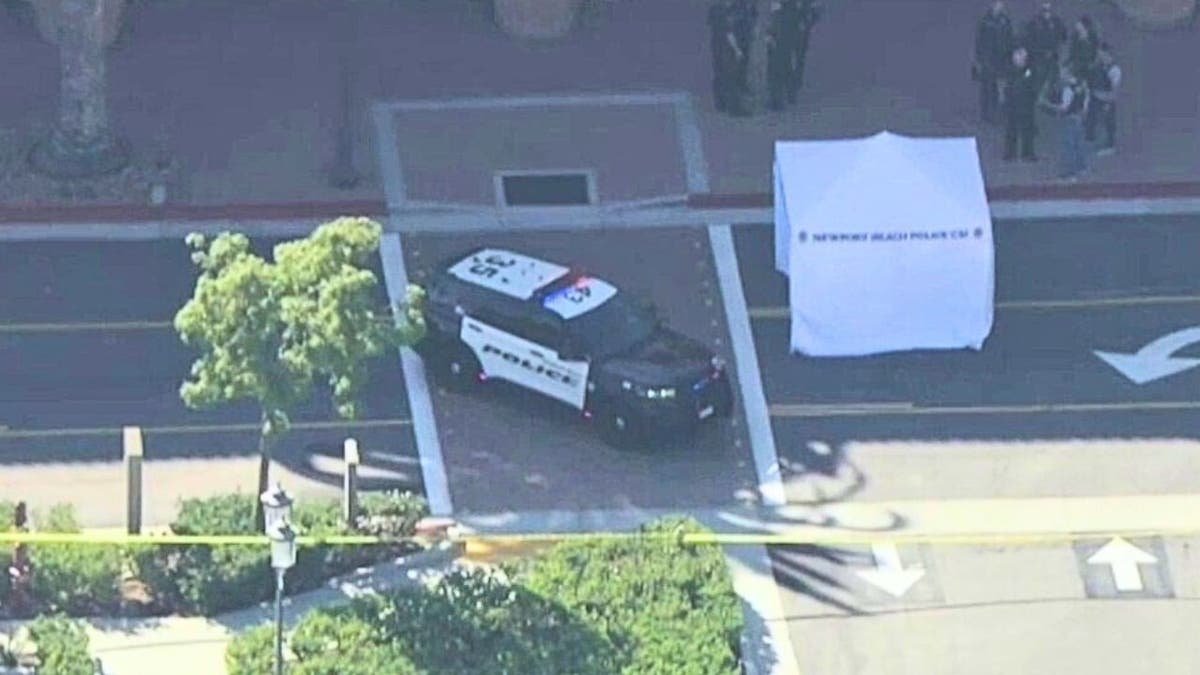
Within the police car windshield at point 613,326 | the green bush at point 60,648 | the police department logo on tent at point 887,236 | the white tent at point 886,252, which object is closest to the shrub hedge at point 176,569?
the green bush at point 60,648

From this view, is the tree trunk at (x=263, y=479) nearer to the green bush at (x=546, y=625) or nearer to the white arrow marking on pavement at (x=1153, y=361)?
the green bush at (x=546, y=625)

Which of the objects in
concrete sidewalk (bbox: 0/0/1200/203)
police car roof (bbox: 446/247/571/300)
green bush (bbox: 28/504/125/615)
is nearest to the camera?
green bush (bbox: 28/504/125/615)

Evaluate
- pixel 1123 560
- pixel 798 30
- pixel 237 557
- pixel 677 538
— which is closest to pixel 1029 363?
pixel 1123 560

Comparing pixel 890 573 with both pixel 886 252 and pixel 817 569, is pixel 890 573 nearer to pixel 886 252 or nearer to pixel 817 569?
pixel 817 569

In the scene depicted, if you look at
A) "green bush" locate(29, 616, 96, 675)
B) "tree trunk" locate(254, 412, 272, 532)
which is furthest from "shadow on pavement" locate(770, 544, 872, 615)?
"green bush" locate(29, 616, 96, 675)

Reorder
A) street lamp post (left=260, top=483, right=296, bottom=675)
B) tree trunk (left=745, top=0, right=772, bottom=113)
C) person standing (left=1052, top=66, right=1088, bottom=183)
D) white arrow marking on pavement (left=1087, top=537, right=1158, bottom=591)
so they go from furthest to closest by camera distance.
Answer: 1. tree trunk (left=745, top=0, right=772, bottom=113)
2. person standing (left=1052, top=66, right=1088, bottom=183)
3. white arrow marking on pavement (left=1087, top=537, right=1158, bottom=591)
4. street lamp post (left=260, top=483, right=296, bottom=675)

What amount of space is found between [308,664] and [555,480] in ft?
15.4

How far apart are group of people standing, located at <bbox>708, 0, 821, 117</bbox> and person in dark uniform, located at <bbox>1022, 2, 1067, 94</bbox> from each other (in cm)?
265

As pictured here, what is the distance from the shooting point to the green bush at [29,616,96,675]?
3594 cm

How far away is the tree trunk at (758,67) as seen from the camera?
46.8m

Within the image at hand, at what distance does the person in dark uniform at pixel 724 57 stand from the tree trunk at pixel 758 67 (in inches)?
7.1

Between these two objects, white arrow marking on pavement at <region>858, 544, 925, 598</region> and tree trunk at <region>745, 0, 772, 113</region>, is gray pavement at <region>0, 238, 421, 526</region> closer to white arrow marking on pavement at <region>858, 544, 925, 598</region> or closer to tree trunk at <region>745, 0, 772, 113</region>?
white arrow marking on pavement at <region>858, 544, 925, 598</region>

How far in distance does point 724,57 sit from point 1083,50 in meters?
4.11

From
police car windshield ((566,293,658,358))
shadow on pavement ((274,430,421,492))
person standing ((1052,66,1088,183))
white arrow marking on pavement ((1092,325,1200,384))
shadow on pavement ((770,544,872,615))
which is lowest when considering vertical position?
shadow on pavement ((770,544,872,615))
